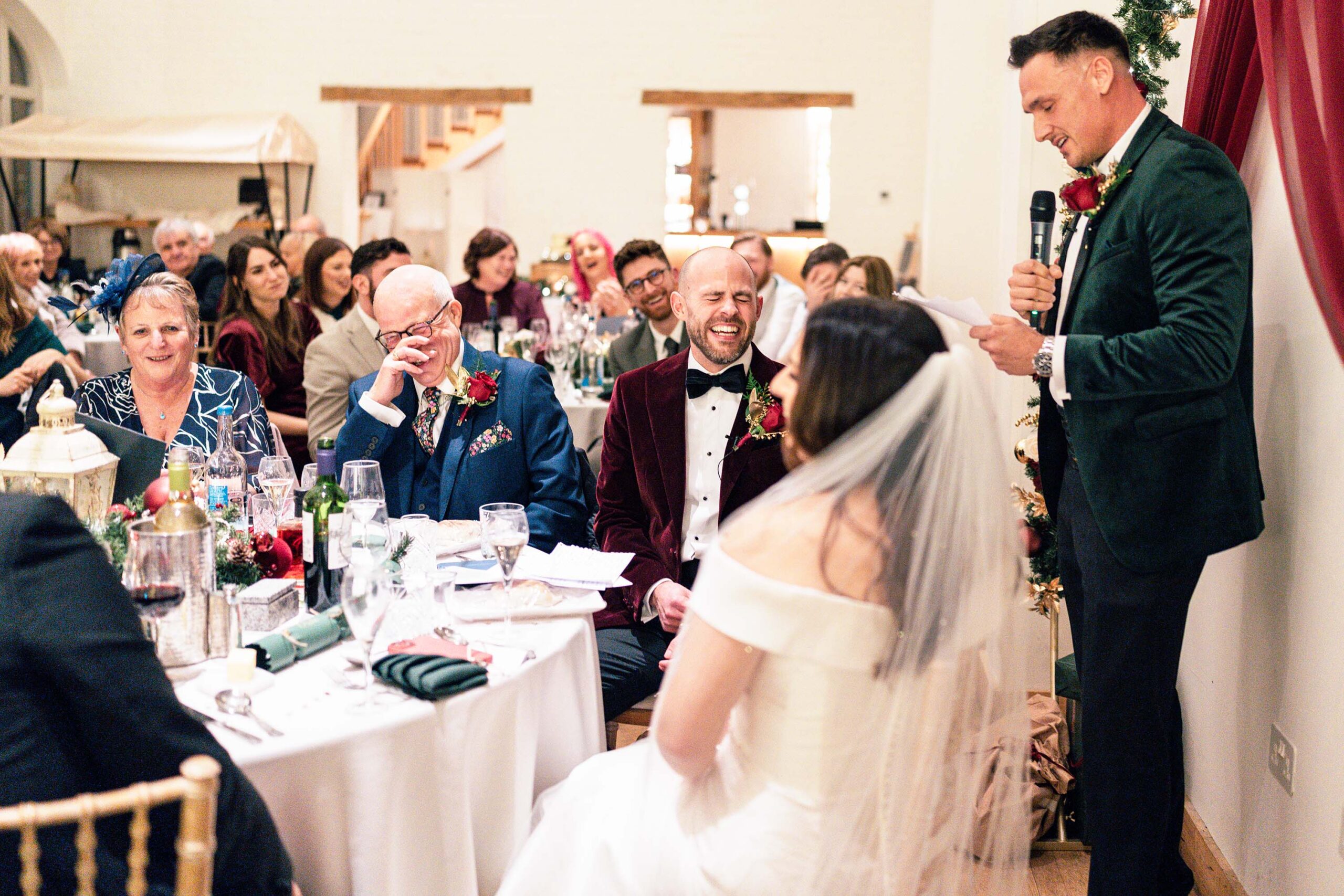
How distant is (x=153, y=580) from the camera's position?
1776mm

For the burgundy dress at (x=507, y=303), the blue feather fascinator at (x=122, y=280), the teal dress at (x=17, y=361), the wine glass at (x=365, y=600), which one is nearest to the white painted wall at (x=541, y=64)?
the burgundy dress at (x=507, y=303)

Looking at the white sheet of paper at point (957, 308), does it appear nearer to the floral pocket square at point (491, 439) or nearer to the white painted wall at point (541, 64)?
the floral pocket square at point (491, 439)

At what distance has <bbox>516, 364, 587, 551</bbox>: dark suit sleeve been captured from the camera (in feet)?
9.69

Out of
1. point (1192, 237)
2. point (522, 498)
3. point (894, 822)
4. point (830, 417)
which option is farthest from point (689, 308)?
point (894, 822)

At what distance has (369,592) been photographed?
1.68 meters

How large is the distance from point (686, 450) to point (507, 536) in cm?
91

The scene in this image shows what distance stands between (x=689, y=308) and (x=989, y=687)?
4.67ft

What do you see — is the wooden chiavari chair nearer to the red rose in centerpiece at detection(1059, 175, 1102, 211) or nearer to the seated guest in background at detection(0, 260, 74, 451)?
the red rose in centerpiece at detection(1059, 175, 1102, 211)

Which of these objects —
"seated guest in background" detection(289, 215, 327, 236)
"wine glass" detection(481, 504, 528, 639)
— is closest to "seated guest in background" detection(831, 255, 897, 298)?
"wine glass" detection(481, 504, 528, 639)

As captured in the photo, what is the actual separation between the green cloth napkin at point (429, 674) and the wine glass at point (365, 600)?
0.07m

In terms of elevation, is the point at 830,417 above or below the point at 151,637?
above

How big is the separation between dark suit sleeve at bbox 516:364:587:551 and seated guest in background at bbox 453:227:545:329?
3.61 metres

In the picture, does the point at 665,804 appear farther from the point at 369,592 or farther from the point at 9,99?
the point at 9,99

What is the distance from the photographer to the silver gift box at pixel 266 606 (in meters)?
2.05
